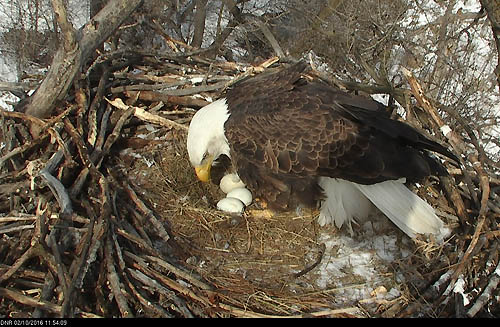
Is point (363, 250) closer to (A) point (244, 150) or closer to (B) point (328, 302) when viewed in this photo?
(B) point (328, 302)

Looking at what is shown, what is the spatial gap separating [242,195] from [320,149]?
2.87 feet

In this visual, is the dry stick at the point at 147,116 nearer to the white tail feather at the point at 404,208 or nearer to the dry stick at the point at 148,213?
the dry stick at the point at 148,213

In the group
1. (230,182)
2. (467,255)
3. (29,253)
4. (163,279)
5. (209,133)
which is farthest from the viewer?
(230,182)

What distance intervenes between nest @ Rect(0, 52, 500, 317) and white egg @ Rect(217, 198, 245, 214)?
66mm

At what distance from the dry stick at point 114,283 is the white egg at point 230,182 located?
1.31 metres

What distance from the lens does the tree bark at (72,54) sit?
9.91 feet

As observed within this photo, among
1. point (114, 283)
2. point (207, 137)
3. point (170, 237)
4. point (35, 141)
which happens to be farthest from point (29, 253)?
point (207, 137)

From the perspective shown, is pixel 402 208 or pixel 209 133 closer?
pixel 402 208

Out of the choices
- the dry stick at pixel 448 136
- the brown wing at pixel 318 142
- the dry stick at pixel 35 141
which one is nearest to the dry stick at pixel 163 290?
the brown wing at pixel 318 142

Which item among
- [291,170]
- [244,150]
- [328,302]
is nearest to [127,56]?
[244,150]

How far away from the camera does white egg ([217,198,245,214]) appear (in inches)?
126

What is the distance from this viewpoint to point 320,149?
8.75 ft

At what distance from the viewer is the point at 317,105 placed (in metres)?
2.83

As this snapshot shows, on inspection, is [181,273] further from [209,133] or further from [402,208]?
[402,208]
